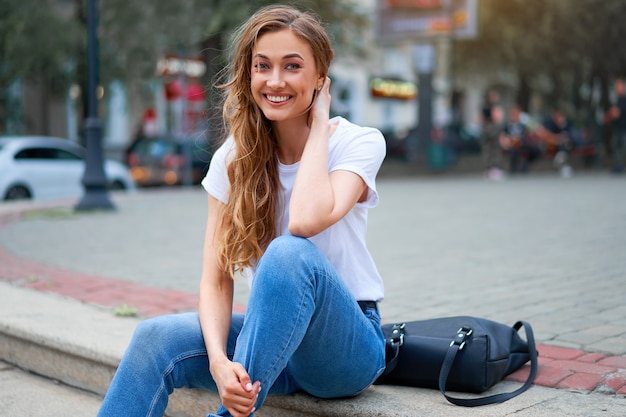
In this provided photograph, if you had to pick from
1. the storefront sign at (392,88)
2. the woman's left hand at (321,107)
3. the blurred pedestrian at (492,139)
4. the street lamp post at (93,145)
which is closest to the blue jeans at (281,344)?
the woman's left hand at (321,107)

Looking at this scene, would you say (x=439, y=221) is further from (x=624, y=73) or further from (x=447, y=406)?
(x=624, y=73)

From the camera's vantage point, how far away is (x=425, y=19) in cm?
1812

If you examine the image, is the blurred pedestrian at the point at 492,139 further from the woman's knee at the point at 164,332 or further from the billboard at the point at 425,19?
the woman's knee at the point at 164,332

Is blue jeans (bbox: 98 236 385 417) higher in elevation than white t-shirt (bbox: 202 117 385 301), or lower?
lower

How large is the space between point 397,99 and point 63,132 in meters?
21.0

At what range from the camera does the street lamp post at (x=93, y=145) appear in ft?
32.7

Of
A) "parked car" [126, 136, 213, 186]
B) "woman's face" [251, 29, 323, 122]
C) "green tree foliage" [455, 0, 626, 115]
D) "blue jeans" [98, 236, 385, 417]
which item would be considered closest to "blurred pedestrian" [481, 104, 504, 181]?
"green tree foliage" [455, 0, 626, 115]

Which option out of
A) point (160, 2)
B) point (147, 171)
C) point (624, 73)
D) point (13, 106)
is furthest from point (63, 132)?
point (624, 73)

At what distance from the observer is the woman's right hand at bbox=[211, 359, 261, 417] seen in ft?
7.63

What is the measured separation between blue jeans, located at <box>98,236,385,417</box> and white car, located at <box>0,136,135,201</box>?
1117 centimetres

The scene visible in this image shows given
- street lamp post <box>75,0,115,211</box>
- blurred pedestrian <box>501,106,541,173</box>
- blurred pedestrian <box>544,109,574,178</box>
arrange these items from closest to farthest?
street lamp post <box>75,0,115,211</box> < blurred pedestrian <box>501,106,541,173</box> < blurred pedestrian <box>544,109,574,178</box>

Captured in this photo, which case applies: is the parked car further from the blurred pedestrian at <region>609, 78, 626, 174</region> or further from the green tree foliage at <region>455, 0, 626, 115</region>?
the green tree foliage at <region>455, 0, 626, 115</region>

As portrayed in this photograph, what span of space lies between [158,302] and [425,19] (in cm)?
1489

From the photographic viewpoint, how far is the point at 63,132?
977 inches
